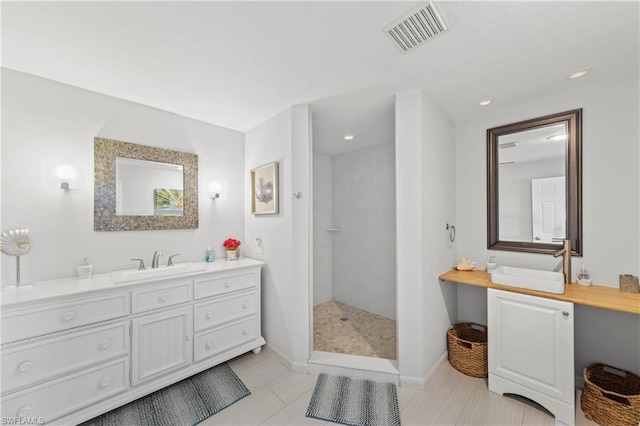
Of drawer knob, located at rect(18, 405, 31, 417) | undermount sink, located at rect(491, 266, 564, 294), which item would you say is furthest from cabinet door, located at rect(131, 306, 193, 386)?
undermount sink, located at rect(491, 266, 564, 294)

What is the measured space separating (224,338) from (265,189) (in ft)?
4.83

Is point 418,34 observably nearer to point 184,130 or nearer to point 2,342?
point 184,130

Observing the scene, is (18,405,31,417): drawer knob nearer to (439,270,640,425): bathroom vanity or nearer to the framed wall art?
the framed wall art

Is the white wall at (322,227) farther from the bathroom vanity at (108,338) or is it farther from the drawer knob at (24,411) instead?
the drawer knob at (24,411)

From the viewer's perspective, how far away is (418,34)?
1.41 metres

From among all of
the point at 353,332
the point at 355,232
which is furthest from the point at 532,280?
the point at 355,232

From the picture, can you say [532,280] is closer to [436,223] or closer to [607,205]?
[436,223]

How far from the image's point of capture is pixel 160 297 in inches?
77.2

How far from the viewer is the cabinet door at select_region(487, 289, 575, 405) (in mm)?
1656

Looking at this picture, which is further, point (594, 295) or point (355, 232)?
point (355, 232)

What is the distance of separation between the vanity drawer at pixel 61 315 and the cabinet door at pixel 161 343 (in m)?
0.19

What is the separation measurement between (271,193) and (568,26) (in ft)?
7.68

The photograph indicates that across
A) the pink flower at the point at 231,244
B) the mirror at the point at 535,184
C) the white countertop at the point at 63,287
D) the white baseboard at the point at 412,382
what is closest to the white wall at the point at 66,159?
the white countertop at the point at 63,287

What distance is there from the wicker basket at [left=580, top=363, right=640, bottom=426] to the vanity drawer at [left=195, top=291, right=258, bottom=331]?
261 cm
